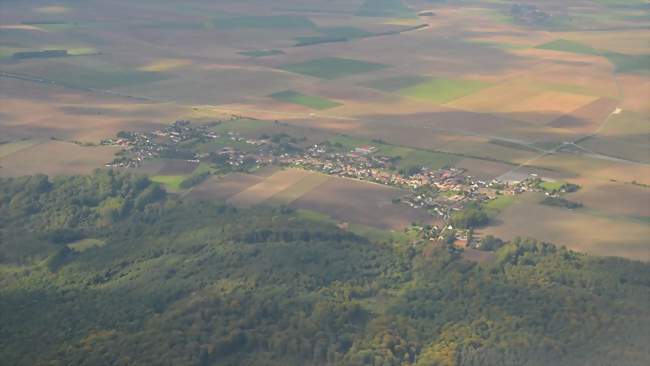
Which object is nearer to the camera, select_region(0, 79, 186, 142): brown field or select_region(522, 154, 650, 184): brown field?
select_region(522, 154, 650, 184): brown field

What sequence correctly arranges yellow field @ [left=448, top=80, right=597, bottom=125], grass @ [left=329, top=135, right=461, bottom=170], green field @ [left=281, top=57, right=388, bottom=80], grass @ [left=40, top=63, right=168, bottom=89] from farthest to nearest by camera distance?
green field @ [left=281, top=57, right=388, bottom=80] < grass @ [left=40, top=63, right=168, bottom=89] < yellow field @ [left=448, top=80, right=597, bottom=125] < grass @ [left=329, top=135, right=461, bottom=170]

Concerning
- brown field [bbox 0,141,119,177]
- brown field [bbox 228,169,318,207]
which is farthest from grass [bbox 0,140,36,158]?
brown field [bbox 228,169,318,207]

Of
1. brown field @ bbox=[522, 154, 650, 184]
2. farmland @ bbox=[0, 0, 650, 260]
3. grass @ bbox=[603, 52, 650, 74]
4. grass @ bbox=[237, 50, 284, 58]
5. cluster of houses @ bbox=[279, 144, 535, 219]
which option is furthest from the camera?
grass @ bbox=[237, 50, 284, 58]

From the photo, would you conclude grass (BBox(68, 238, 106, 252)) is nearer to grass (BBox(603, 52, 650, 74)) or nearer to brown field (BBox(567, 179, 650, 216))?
brown field (BBox(567, 179, 650, 216))

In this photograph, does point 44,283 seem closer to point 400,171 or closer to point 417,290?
point 417,290


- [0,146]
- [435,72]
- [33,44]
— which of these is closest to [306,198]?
[0,146]

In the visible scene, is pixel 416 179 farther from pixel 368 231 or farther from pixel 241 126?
pixel 241 126

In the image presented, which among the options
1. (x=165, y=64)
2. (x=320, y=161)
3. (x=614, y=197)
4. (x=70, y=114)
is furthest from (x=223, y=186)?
(x=165, y=64)
